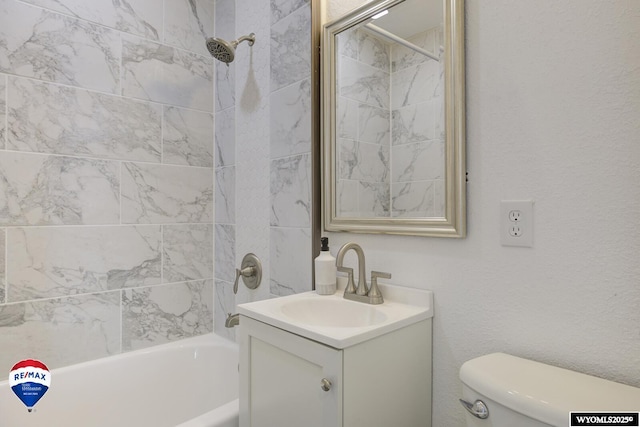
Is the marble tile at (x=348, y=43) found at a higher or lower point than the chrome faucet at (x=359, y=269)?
higher

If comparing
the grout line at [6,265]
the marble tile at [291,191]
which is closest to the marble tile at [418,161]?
the marble tile at [291,191]

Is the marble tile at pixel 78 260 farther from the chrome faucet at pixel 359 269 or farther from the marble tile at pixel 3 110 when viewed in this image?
the chrome faucet at pixel 359 269

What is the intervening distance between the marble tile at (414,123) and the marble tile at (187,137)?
3.93 ft

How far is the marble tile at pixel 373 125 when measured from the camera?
4.10 feet

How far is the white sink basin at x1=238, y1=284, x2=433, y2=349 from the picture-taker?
890 mm

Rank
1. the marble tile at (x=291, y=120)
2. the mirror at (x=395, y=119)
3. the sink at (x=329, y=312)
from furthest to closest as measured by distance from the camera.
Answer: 1. the marble tile at (x=291, y=120)
2. the sink at (x=329, y=312)
3. the mirror at (x=395, y=119)

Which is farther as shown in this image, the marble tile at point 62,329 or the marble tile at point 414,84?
the marble tile at point 62,329

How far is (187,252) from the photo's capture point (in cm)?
197

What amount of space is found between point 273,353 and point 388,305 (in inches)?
15.0

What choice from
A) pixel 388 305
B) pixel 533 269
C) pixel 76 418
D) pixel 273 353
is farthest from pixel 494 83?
pixel 76 418

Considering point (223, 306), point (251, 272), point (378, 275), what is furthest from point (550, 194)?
point (223, 306)

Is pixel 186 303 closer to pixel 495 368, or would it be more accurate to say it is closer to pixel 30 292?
pixel 30 292

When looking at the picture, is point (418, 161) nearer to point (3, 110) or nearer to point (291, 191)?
point (291, 191)

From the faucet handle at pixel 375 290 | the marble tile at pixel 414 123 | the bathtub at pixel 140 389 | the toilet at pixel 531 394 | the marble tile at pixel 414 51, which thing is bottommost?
the bathtub at pixel 140 389
